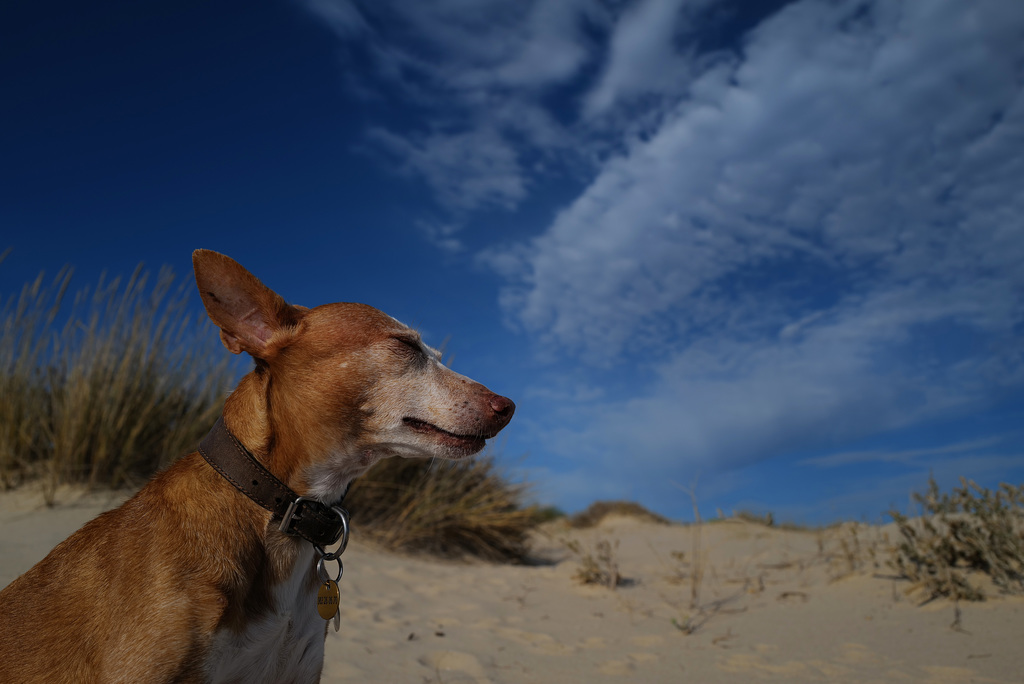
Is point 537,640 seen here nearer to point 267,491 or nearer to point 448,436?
point 448,436

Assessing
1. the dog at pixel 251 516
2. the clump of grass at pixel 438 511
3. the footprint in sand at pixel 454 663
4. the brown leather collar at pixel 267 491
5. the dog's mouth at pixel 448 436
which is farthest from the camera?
the clump of grass at pixel 438 511

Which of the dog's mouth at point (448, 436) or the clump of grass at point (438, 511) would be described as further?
the clump of grass at point (438, 511)

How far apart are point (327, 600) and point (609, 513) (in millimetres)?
13748

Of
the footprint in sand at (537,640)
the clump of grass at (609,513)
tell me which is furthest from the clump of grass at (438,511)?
the clump of grass at (609,513)

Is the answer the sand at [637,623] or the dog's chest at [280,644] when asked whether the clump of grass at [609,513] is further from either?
the dog's chest at [280,644]

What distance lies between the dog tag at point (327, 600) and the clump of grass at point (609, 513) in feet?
41.8

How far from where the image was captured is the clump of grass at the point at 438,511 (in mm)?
7871

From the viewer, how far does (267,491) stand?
7.30 feet

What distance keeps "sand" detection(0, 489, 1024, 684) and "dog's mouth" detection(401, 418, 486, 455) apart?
197 cm

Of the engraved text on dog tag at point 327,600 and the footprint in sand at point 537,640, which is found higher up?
the footprint in sand at point 537,640

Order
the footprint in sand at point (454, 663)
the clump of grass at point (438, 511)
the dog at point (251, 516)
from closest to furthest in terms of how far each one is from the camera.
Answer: the dog at point (251, 516)
the footprint in sand at point (454, 663)
the clump of grass at point (438, 511)

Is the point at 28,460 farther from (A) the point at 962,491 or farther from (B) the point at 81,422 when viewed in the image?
(A) the point at 962,491

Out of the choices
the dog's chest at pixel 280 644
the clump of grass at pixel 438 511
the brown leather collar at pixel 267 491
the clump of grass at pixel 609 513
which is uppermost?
the clump of grass at pixel 609 513

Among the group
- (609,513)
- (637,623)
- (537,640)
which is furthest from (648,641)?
(609,513)
